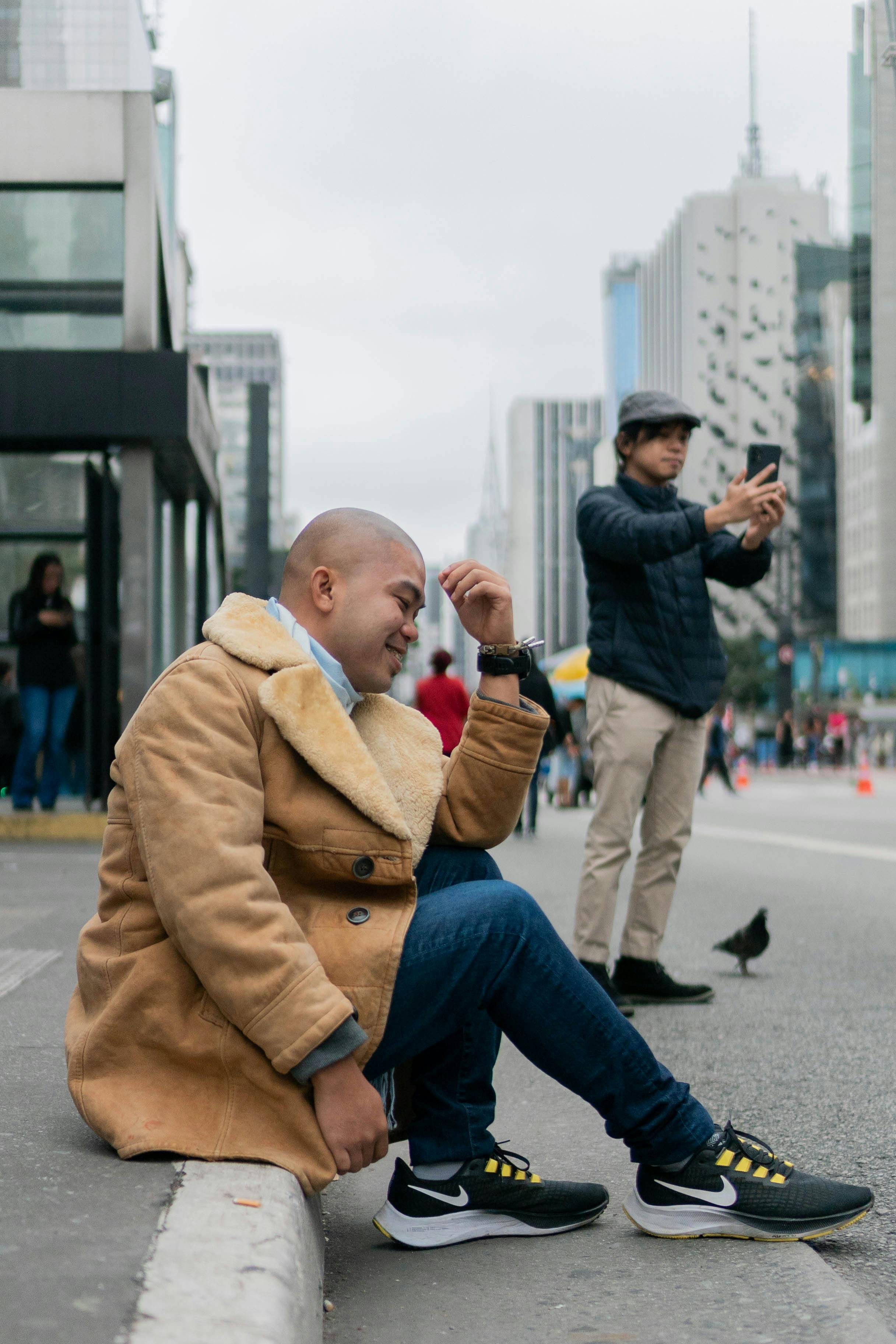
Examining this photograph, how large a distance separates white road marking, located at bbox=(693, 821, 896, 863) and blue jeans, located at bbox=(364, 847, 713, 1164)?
8342 millimetres

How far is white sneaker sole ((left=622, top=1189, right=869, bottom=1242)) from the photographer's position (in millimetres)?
2637

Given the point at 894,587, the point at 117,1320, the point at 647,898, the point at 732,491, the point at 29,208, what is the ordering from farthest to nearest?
the point at 894,587, the point at 29,208, the point at 647,898, the point at 732,491, the point at 117,1320

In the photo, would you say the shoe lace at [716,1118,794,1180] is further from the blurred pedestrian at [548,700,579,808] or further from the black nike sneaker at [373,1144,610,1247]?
the blurred pedestrian at [548,700,579,808]

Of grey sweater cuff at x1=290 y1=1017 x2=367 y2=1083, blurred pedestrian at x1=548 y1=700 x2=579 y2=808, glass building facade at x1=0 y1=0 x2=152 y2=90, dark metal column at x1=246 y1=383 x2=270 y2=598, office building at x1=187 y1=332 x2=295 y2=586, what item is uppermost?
office building at x1=187 y1=332 x2=295 y2=586

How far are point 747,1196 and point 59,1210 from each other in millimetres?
1170

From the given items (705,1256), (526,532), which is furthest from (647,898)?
(526,532)

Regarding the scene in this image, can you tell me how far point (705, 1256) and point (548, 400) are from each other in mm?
196569

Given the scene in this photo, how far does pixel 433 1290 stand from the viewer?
249cm

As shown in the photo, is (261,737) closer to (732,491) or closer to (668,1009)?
(732,491)

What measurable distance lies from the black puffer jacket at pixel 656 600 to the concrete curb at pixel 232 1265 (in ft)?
9.09

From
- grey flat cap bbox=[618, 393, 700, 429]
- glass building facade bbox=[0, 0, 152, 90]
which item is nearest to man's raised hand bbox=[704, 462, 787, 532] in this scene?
grey flat cap bbox=[618, 393, 700, 429]

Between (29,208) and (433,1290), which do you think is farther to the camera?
(29,208)

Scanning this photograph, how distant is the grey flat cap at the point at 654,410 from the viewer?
4.90 m

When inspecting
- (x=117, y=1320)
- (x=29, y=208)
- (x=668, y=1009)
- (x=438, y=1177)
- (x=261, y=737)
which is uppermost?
(x=29, y=208)
